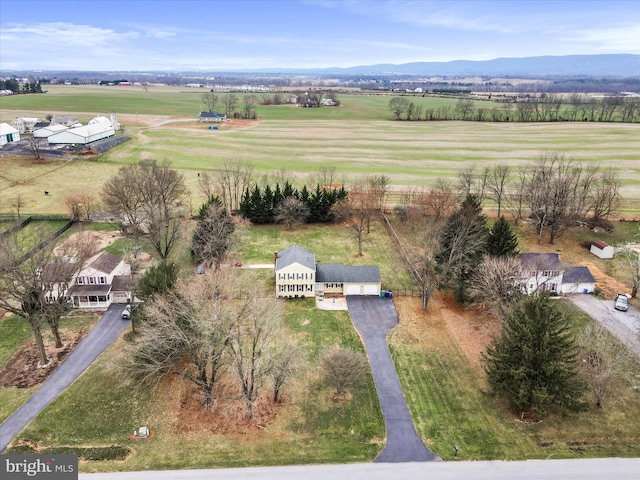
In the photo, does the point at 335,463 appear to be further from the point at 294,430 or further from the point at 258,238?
the point at 258,238

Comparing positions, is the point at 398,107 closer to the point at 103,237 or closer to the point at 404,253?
the point at 404,253

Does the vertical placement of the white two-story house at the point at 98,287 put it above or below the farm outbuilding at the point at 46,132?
below

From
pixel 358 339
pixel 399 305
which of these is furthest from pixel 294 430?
pixel 399 305

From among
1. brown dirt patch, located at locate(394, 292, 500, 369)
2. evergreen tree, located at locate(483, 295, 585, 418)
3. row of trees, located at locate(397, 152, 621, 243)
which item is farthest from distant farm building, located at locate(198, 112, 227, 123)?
evergreen tree, located at locate(483, 295, 585, 418)

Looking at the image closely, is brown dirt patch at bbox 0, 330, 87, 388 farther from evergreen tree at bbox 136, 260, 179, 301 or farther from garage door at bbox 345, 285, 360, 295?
garage door at bbox 345, 285, 360, 295

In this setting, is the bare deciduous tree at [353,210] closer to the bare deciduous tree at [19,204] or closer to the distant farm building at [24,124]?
the bare deciduous tree at [19,204]

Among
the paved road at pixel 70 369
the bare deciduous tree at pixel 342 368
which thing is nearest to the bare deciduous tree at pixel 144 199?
the paved road at pixel 70 369

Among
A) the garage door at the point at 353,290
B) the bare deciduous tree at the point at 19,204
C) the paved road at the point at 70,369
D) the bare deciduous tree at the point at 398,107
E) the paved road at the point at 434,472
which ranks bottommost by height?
the paved road at the point at 434,472
